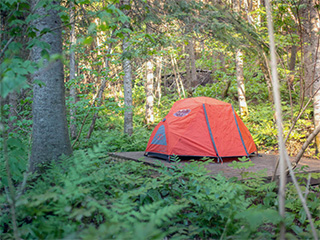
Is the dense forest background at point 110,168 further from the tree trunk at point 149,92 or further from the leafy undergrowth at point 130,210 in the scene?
the tree trunk at point 149,92

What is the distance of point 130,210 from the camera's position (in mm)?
2229

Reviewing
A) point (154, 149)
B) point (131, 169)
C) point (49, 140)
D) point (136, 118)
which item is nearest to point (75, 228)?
point (131, 169)

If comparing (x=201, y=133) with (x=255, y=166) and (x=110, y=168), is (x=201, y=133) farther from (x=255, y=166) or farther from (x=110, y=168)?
(x=110, y=168)

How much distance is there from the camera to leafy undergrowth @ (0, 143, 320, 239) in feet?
5.96

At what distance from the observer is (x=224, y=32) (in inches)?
233

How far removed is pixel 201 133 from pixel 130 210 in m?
4.06

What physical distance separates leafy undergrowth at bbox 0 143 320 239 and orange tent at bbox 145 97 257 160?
2.08 m

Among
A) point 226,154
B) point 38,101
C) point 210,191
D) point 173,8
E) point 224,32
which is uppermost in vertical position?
point 173,8

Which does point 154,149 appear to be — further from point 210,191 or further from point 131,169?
point 210,191

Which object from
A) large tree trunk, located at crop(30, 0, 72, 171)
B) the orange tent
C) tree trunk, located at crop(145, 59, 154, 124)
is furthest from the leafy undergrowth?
tree trunk, located at crop(145, 59, 154, 124)

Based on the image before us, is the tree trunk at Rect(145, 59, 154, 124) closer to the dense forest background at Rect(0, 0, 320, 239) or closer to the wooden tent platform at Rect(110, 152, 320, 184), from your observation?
the dense forest background at Rect(0, 0, 320, 239)

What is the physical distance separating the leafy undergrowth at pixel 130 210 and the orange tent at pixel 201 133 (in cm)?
208

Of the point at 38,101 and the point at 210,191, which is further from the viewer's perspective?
the point at 38,101

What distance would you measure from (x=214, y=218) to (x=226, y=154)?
3249 millimetres
